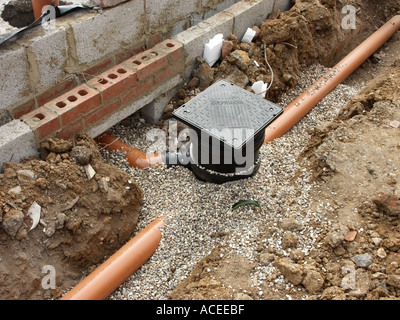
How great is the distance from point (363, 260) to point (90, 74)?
2779 millimetres

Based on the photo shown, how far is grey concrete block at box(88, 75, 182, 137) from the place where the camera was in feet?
12.9

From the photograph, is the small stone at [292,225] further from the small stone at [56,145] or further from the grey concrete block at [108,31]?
the grey concrete block at [108,31]

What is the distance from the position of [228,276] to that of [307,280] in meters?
0.53

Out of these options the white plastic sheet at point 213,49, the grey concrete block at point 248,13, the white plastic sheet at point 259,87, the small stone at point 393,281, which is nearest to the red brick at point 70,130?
the white plastic sheet at point 213,49

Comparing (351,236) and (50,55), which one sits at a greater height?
(50,55)

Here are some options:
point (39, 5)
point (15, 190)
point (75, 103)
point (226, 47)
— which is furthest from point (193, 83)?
point (15, 190)

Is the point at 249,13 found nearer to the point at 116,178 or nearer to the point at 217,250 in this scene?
the point at 116,178

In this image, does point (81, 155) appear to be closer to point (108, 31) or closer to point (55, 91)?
point (55, 91)

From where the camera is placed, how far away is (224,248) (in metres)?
3.14

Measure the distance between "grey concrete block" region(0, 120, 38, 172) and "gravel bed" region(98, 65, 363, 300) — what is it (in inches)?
31.9

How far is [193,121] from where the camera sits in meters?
3.36

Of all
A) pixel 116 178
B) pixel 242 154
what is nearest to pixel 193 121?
pixel 242 154

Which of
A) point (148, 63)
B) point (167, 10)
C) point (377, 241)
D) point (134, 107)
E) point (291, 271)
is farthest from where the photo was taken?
point (167, 10)

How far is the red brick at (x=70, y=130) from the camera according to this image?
359cm
